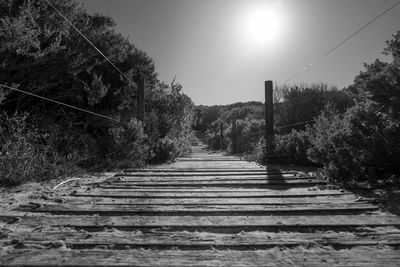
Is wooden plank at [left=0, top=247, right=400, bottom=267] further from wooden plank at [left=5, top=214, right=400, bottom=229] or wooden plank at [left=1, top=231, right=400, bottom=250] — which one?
wooden plank at [left=5, top=214, right=400, bottom=229]

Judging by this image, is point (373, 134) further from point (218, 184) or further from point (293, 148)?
point (293, 148)

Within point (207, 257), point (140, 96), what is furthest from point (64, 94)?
point (207, 257)

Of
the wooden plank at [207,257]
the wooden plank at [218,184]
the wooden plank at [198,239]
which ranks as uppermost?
the wooden plank at [218,184]

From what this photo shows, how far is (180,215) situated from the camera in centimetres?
260

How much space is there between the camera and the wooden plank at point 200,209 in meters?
2.65

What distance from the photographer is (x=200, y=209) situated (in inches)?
109

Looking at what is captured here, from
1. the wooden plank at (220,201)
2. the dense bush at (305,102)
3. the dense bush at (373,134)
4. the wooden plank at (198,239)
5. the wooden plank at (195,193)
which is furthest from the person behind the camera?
the dense bush at (305,102)

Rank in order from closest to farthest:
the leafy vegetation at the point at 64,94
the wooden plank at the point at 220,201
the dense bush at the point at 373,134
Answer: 1. the wooden plank at the point at 220,201
2. the dense bush at the point at 373,134
3. the leafy vegetation at the point at 64,94

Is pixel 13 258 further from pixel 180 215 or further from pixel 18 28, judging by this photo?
pixel 18 28

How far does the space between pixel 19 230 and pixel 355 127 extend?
3.95 meters

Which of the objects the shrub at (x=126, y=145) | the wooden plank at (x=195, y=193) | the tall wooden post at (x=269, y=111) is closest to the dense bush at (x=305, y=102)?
the tall wooden post at (x=269, y=111)

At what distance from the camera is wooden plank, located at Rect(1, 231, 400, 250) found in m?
1.87

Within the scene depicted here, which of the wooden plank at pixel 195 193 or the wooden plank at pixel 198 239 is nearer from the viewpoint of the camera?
the wooden plank at pixel 198 239

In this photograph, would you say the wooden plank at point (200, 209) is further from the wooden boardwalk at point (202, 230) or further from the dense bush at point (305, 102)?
the dense bush at point (305, 102)
